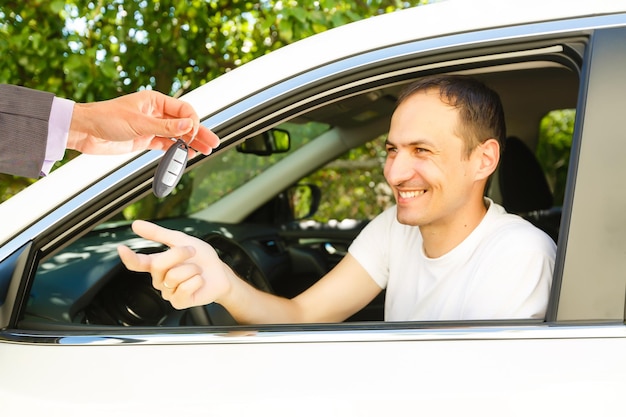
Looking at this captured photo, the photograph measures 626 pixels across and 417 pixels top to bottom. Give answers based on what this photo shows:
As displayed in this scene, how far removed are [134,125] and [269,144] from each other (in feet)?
4.89

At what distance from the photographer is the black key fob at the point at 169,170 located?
4.70 feet

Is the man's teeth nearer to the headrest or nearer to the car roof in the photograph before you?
the car roof

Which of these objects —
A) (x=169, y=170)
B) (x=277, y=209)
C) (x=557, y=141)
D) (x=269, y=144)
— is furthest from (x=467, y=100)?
(x=557, y=141)

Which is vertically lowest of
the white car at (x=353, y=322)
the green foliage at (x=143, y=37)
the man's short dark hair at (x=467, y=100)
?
the white car at (x=353, y=322)

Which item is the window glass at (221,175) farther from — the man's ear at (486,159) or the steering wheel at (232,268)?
the man's ear at (486,159)

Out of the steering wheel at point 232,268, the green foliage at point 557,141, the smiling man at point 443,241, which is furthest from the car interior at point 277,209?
the green foliage at point 557,141

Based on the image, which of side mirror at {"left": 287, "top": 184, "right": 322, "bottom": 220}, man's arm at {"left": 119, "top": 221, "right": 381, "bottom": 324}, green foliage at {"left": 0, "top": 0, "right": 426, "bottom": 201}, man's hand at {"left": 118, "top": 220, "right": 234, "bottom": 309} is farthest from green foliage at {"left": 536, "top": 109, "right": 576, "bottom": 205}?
man's hand at {"left": 118, "top": 220, "right": 234, "bottom": 309}

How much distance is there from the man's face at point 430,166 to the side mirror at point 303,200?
1.83 m

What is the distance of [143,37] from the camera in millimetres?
4309

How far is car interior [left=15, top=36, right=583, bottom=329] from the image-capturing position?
193cm

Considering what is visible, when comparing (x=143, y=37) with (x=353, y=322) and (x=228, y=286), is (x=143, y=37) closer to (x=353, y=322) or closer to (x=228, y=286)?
(x=228, y=286)

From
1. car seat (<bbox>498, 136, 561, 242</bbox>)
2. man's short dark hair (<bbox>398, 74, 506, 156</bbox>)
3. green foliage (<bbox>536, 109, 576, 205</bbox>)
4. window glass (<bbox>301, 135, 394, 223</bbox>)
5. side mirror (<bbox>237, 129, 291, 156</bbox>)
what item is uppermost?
green foliage (<bbox>536, 109, 576, 205</bbox>)

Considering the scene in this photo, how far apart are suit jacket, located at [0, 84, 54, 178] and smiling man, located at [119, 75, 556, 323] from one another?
0.40 metres

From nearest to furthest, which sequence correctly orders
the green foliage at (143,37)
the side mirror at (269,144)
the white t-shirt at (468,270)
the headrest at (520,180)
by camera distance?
the white t-shirt at (468,270)
the side mirror at (269,144)
the headrest at (520,180)
the green foliage at (143,37)
